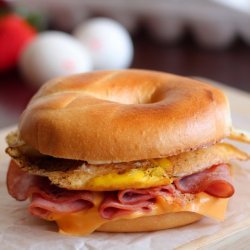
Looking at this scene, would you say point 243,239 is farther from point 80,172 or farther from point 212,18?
point 212,18

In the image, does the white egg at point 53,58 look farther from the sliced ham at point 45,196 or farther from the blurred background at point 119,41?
the sliced ham at point 45,196

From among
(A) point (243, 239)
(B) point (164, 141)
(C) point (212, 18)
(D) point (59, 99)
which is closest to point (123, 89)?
(D) point (59, 99)

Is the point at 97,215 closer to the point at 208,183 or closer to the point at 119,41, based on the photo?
the point at 208,183

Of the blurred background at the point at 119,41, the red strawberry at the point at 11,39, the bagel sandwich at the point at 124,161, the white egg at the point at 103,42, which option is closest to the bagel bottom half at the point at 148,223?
the bagel sandwich at the point at 124,161

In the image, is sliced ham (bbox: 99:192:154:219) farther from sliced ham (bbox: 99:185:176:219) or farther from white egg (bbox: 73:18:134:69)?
white egg (bbox: 73:18:134:69)

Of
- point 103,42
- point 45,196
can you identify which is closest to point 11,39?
point 103,42

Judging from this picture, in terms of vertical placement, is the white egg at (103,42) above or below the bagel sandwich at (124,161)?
above

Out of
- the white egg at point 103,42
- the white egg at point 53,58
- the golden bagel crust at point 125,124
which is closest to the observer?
the golden bagel crust at point 125,124
